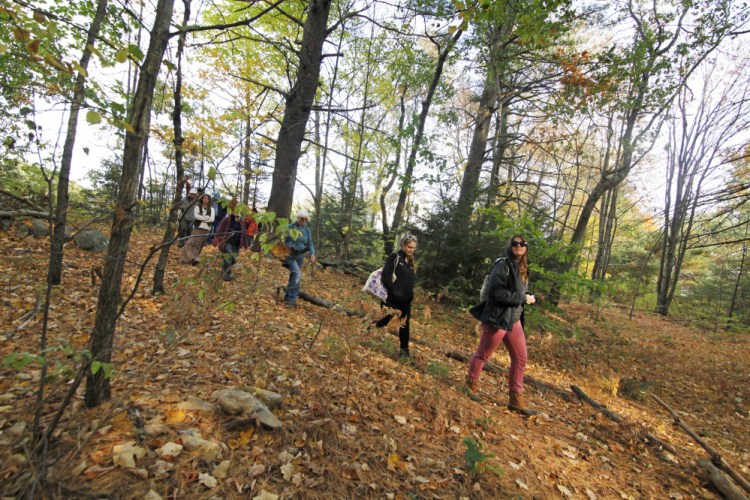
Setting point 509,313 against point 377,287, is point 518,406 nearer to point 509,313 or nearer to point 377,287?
point 509,313

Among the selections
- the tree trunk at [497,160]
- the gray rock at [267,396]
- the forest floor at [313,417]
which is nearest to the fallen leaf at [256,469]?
the forest floor at [313,417]

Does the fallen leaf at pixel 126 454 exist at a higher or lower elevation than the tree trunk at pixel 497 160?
lower

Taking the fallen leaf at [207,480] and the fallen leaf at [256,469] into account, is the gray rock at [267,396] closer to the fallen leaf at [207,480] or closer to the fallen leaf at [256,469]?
the fallen leaf at [256,469]

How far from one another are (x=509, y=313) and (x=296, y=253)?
3874mm

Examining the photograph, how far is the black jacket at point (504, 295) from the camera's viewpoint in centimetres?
385

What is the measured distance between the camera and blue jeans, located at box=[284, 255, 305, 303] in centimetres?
599

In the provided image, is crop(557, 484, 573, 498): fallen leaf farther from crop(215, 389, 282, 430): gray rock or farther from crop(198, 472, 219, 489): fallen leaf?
crop(198, 472, 219, 489): fallen leaf

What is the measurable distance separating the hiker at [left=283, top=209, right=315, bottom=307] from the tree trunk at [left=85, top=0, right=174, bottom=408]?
3.59 m

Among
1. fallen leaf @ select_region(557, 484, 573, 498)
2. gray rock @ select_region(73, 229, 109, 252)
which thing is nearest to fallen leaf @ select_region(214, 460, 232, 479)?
fallen leaf @ select_region(557, 484, 573, 498)

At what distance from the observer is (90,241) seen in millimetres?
7320

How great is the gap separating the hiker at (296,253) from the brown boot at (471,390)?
11.3ft

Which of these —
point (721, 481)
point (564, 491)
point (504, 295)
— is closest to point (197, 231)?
point (504, 295)

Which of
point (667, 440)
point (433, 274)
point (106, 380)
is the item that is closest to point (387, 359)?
point (106, 380)

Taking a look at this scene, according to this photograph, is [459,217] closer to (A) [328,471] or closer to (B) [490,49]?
(B) [490,49]
